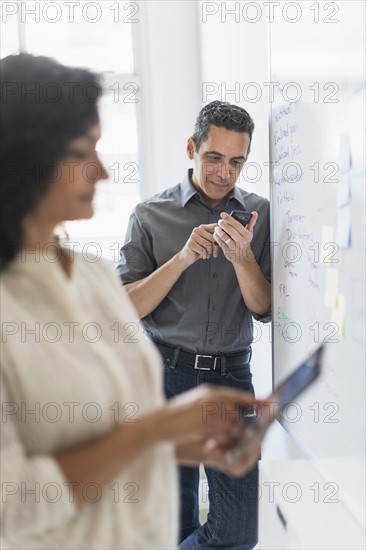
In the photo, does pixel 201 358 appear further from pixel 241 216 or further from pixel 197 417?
pixel 197 417

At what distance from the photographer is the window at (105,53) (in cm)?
321

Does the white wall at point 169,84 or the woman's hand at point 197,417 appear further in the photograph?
the white wall at point 169,84

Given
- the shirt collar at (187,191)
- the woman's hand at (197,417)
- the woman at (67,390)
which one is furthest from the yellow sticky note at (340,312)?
the shirt collar at (187,191)

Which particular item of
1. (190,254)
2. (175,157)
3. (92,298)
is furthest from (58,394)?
(175,157)

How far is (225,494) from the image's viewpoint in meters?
2.01

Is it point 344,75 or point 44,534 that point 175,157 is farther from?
point 44,534

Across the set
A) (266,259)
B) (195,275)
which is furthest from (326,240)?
(195,275)

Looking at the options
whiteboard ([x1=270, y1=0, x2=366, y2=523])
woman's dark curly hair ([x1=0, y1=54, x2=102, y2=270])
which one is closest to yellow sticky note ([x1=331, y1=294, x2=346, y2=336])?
whiteboard ([x1=270, y1=0, x2=366, y2=523])

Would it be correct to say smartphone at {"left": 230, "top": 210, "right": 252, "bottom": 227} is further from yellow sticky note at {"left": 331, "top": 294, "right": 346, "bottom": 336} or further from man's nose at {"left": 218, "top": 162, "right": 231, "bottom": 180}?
yellow sticky note at {"left": 331, "top": 294, "right": 346, "bottom": 336}

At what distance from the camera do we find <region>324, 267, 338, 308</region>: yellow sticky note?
1.26m

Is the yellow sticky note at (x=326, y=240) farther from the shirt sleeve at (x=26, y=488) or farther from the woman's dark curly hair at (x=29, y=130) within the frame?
the shirt sleeve at (x=26, y=488)

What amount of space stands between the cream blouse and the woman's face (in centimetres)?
6

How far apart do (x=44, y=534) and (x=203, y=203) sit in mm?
1298

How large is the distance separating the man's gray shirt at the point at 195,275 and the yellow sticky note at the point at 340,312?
65 cm
